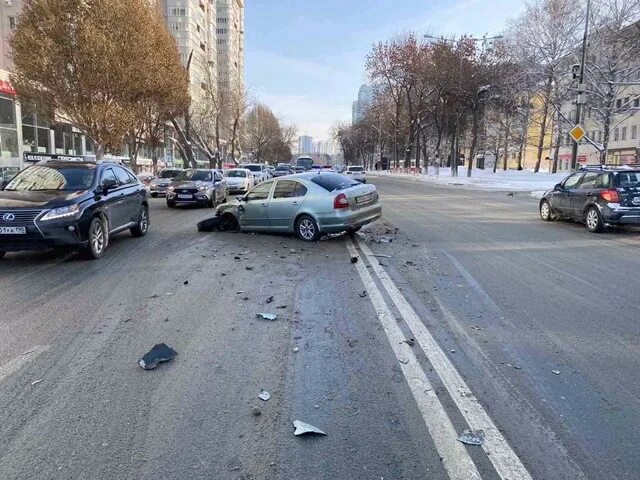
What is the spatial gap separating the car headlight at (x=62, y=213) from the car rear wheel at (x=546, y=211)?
1205 centimetres

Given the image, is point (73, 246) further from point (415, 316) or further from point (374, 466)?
point (374, 466)

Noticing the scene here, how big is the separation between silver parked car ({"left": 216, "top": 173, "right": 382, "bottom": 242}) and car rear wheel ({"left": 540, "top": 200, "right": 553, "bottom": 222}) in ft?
19.9

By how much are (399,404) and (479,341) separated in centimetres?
152

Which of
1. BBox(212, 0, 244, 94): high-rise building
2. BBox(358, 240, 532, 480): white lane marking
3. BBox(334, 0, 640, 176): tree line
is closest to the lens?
BBox(358, 240, 532, 480): white lane marking

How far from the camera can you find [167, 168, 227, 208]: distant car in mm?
19578

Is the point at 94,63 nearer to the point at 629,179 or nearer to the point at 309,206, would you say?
the point at 309,206

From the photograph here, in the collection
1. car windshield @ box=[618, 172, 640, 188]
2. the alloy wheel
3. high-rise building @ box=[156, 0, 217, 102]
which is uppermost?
high-rise building @ box=[156, 0, 217, 102]

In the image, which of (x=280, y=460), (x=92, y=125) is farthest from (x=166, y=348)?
(x=92, y=125)

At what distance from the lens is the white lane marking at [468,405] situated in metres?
2.90

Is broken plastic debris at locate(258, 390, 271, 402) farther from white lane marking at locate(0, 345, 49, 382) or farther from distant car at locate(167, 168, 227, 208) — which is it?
distant car at locate(167, 168, 227, 208)

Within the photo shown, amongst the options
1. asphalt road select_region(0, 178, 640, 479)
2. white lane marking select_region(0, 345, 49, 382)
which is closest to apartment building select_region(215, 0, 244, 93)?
asphalt road select_region(0, 178, 640, 479)

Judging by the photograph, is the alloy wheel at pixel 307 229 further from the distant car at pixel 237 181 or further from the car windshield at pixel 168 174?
the car windshield at pixel 168 174

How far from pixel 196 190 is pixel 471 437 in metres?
17.5

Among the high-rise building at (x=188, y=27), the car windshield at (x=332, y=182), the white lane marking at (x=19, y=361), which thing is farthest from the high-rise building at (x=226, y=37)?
the white lane marking at (x=19, y=361)
